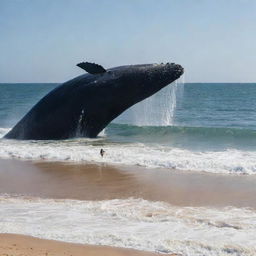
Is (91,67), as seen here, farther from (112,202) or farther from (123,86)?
(112,202)

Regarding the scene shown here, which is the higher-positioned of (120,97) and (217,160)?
(120,97)

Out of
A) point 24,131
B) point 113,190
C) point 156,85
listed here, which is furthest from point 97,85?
point 113,190

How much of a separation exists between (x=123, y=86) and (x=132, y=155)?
2.66m

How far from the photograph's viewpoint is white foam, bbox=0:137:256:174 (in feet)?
51.9

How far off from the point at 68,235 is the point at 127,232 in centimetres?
99

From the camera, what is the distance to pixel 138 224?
360 inches

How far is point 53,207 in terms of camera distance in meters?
10.6

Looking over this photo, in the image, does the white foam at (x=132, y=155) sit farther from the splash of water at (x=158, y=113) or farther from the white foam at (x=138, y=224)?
the white foam at (x=138, y=224)

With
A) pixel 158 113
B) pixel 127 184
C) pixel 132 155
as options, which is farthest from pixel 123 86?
pixel 158 113

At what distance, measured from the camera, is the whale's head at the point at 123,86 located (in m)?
18.3

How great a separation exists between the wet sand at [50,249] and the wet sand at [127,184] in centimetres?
335

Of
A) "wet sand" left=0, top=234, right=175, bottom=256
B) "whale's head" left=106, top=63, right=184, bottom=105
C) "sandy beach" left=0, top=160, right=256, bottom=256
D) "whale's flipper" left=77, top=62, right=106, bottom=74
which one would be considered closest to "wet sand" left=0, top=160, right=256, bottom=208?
"sandy beach" left=0, top=160, right=256, bottom=256

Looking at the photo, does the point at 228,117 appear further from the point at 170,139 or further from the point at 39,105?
the point at 39,105

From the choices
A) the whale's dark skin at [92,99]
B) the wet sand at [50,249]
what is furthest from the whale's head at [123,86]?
the wet sand at [50,249]
